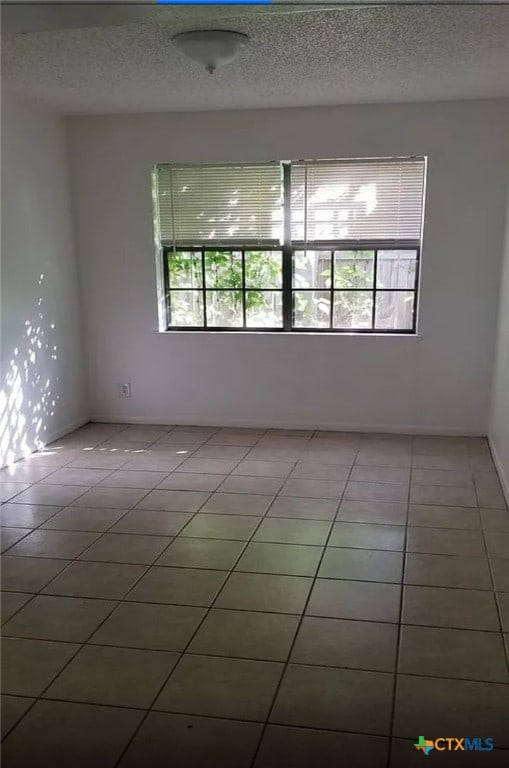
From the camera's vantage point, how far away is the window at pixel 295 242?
464 cm

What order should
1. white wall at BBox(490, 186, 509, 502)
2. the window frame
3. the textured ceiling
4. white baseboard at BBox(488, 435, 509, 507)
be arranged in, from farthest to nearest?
the window frame < white wall at BBox(490, 186, 509, 502) < white baseboard at BBox(488, 435, 509, 507) < the textured ceiling

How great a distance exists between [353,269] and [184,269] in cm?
133

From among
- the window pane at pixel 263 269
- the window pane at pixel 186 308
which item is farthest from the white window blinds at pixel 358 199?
the window pane at pixel 186 308

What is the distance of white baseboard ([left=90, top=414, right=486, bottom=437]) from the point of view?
4820mm

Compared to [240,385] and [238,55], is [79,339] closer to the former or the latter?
[240,385]

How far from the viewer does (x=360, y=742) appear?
180 cm

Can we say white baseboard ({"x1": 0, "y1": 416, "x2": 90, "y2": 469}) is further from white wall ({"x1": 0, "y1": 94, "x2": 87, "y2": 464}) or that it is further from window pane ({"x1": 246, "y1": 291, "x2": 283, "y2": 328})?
window pane ({"x1": 246, "y1": 291, "x2": 283, "y2": 328})

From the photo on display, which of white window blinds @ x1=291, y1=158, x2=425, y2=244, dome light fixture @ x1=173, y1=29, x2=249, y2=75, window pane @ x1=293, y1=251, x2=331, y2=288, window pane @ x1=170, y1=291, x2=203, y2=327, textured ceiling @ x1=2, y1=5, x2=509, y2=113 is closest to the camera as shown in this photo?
textured ceiling @ x1=2, y1=5, x2=509, y2=113

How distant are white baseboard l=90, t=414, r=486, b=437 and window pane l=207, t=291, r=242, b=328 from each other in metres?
0.80

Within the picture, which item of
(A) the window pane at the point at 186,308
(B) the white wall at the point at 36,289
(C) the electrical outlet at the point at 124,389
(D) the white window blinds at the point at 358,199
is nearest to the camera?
(B) the white wall at the point at 36,289

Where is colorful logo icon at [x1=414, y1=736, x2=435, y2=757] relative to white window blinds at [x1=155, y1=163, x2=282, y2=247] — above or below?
below

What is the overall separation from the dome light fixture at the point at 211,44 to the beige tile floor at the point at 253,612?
2305mm

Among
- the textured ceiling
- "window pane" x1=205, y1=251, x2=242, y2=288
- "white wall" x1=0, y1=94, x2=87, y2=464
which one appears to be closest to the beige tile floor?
"white wall" x1=0, y1=94, x2=87, y2=464

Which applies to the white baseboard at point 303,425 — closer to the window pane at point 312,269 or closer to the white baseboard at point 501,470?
the white baseboard at point 501,470
